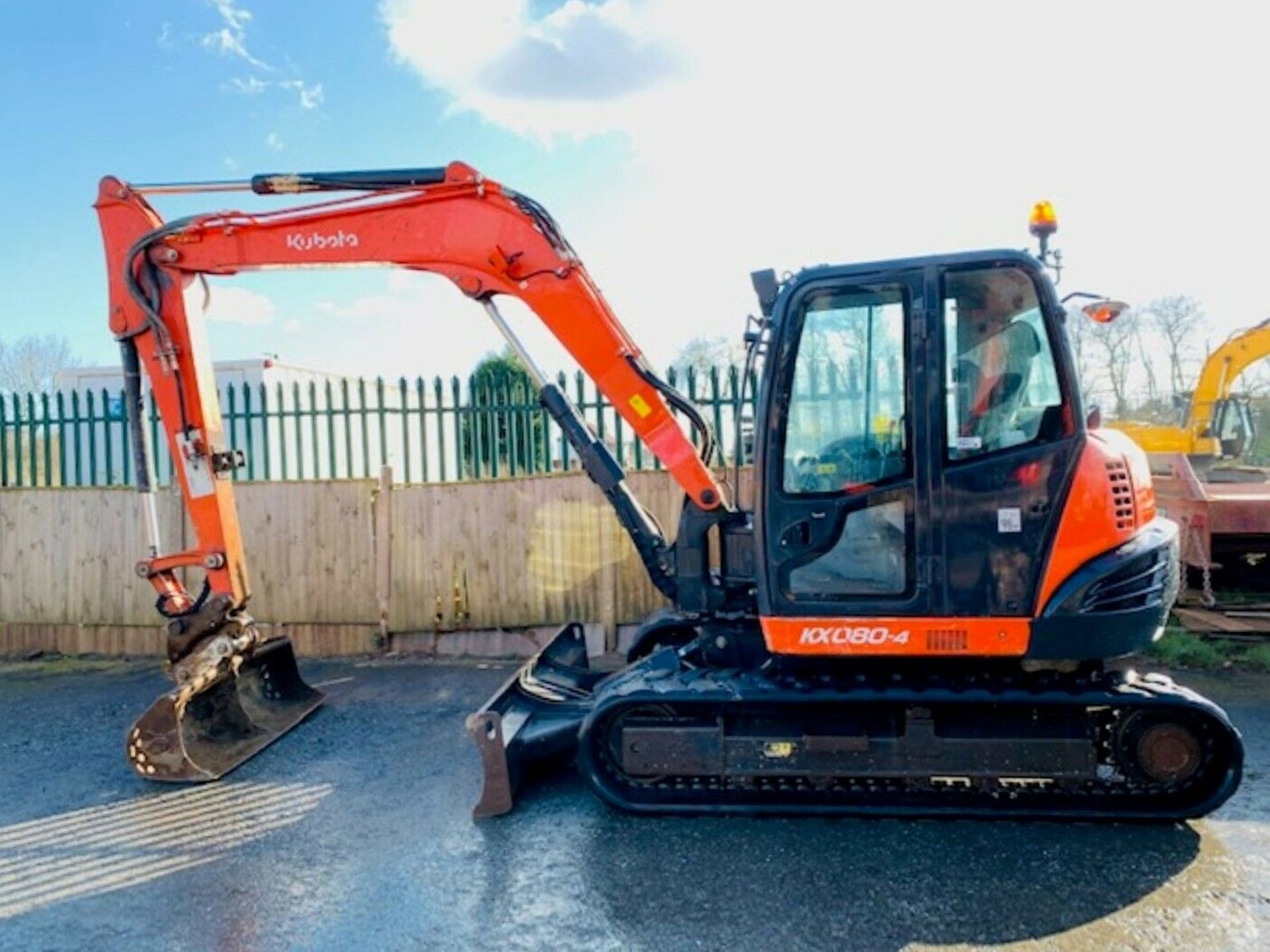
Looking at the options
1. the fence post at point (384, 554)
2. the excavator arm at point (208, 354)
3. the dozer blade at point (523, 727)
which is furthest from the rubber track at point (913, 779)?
the fence post at point (384, 554)

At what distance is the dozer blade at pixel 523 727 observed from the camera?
4211mm

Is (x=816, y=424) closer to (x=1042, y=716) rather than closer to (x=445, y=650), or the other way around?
(x=1042, y=716)

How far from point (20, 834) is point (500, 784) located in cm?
245

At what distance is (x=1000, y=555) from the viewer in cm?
399

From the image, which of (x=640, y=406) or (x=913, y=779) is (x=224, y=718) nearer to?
(x=640, y=406)

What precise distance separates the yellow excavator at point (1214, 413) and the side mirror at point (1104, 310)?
25.2ft

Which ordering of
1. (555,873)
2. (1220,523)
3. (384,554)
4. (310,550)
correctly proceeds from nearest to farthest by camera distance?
1. (555,873)
2. (1220,523)
3. (384,554)
4. (310,550)

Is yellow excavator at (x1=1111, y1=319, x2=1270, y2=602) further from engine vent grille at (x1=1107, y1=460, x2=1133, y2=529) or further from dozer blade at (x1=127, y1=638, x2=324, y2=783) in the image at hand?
dozer blade at (x1=127, y1=638, x2=324, y2=783)

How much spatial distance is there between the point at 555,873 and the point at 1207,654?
565cm

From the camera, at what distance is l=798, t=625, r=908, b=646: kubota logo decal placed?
405 centimetres

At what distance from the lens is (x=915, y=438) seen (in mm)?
4031

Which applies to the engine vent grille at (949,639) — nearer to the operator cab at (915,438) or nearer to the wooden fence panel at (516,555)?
the operator cab at (915,438)

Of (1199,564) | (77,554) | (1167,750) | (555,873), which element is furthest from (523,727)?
(1199,564)

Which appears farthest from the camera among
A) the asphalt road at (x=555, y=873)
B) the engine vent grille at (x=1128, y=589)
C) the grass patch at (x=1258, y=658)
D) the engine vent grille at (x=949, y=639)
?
the grass patch at (x=1258, y=658)
